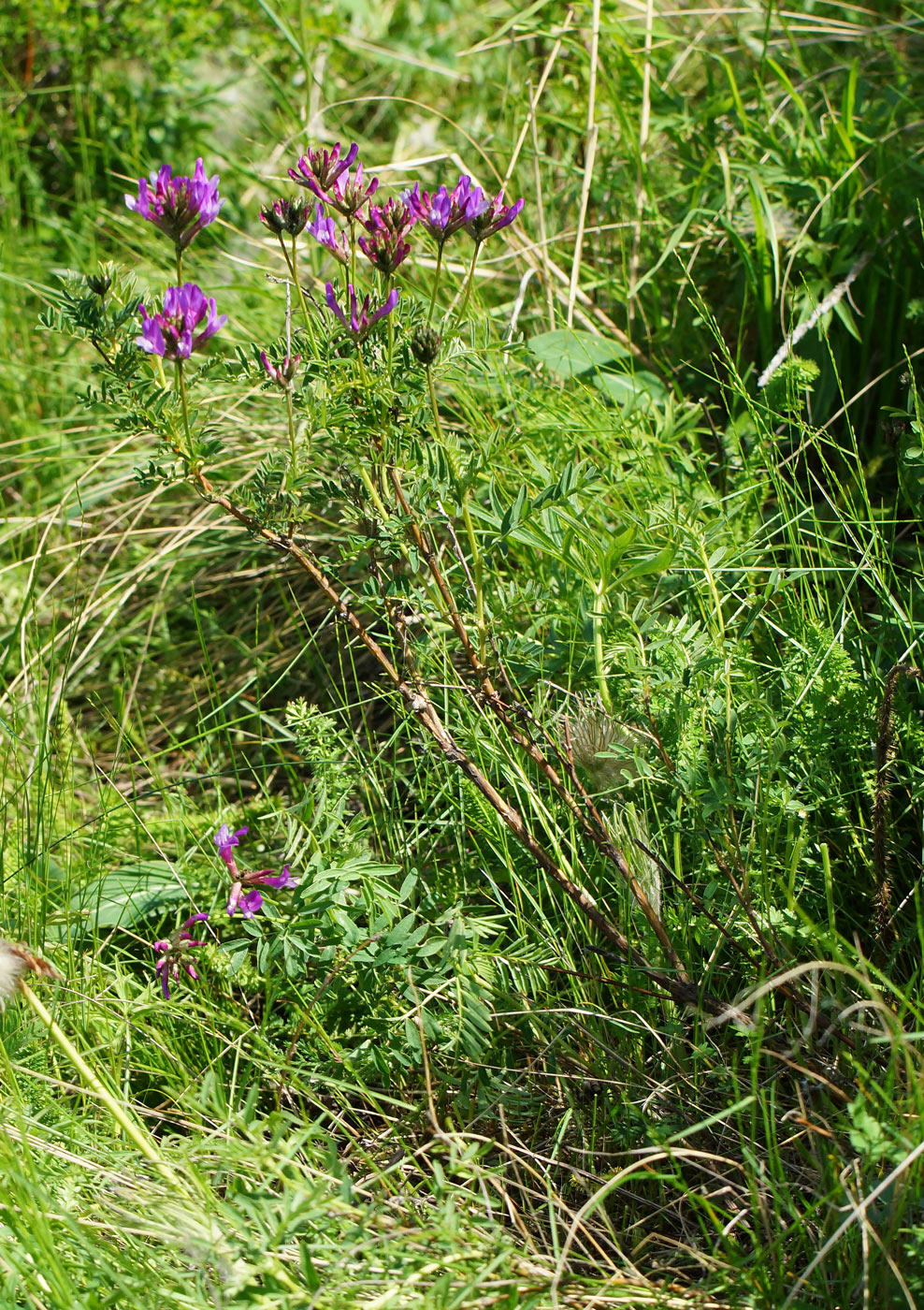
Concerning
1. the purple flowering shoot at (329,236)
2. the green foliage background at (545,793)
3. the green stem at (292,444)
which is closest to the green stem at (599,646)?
the green foliage background at (545,793)

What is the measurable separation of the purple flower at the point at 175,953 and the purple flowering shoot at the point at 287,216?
94 centimetres

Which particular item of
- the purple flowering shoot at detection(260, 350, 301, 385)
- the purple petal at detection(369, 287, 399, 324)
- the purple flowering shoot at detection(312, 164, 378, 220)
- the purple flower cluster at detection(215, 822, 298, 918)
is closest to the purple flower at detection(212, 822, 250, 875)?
the purple flower cluster at detection(215, 822, 298, 918)

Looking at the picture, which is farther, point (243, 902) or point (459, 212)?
point (243, 902)

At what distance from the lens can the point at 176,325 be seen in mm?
1322

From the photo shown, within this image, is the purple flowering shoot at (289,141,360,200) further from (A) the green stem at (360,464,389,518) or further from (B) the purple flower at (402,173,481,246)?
(A) the green stem at (360,464,389,518)

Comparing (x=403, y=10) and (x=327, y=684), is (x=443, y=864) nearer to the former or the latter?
(x=327, y=684)

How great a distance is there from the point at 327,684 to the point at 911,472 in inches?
45.2

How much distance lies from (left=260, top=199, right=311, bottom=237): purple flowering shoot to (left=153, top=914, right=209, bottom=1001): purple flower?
941 millimetres

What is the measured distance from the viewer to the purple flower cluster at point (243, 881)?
5.08 feet

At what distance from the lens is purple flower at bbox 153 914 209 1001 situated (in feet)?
5.23

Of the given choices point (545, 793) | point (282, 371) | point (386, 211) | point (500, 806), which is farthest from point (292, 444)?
point (545, 793)

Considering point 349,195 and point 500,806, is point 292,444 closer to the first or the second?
point 349,195

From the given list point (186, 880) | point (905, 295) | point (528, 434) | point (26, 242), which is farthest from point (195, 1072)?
point (26, 242)

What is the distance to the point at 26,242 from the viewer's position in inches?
128
